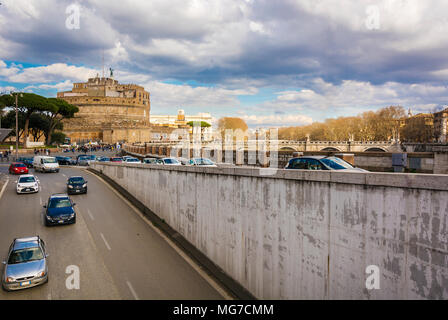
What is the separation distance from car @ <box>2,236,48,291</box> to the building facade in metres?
90.5

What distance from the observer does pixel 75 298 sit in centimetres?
1001

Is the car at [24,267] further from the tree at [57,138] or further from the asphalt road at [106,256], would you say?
the tree at [57,138]

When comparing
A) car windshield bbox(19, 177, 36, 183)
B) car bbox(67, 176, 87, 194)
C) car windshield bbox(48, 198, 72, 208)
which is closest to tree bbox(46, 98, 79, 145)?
car windshield bbox(19, 177, 36, 183)

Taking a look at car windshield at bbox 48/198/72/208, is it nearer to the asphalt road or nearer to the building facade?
the asphalt road

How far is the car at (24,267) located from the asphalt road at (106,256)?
0.36m

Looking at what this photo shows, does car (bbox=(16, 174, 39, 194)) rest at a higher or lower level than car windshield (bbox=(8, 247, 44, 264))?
higher

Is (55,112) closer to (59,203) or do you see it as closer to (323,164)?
(59,203)

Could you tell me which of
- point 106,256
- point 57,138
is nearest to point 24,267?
point 106,256

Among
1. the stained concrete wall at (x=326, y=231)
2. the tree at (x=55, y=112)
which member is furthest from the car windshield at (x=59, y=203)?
the tree at (x=55, y=112)

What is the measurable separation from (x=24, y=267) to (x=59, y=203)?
7.50 meters

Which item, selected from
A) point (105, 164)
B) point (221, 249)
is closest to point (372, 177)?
point (221, 249)

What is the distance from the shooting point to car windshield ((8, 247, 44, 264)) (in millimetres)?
10641

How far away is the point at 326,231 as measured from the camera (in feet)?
24.9
